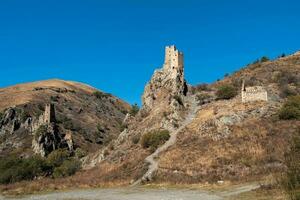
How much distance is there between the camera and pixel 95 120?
15812cm

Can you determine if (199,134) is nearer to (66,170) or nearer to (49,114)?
(66,170)

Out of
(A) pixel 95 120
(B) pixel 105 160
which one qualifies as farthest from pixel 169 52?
(A) pixel 95 120

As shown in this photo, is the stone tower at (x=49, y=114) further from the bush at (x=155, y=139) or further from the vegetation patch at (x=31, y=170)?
the bush at (x=155, y=139)

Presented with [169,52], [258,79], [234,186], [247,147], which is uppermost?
[169,52]

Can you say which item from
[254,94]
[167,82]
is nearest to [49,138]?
[167,82]

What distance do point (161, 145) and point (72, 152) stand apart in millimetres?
49702

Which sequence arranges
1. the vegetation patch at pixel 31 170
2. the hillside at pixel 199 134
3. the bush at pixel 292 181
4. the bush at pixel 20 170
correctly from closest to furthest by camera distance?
Answer: 1. the bush at pixel 292 181
2. the hillside at pixel 199 134
3. the bush at pixel 20 170
4. the vegetation patch at pixel 31 170

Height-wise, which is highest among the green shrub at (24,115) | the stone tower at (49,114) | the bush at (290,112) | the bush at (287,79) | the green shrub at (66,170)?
the green shrub at (24,115)

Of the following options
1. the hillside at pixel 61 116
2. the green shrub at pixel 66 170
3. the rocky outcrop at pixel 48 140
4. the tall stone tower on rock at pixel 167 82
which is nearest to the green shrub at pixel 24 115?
the hillside at pixel 61 116

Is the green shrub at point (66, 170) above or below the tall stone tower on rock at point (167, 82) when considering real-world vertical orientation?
below

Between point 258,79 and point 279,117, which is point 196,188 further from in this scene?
point 258,79

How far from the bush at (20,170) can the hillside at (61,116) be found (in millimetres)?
33042

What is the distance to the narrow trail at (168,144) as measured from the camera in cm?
5139

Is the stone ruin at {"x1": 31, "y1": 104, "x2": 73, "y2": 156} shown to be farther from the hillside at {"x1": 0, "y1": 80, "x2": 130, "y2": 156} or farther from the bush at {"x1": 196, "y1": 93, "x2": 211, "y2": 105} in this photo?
the bush at {"x1": 196, "y1": 93, "x2": 211, "y2": 105}
